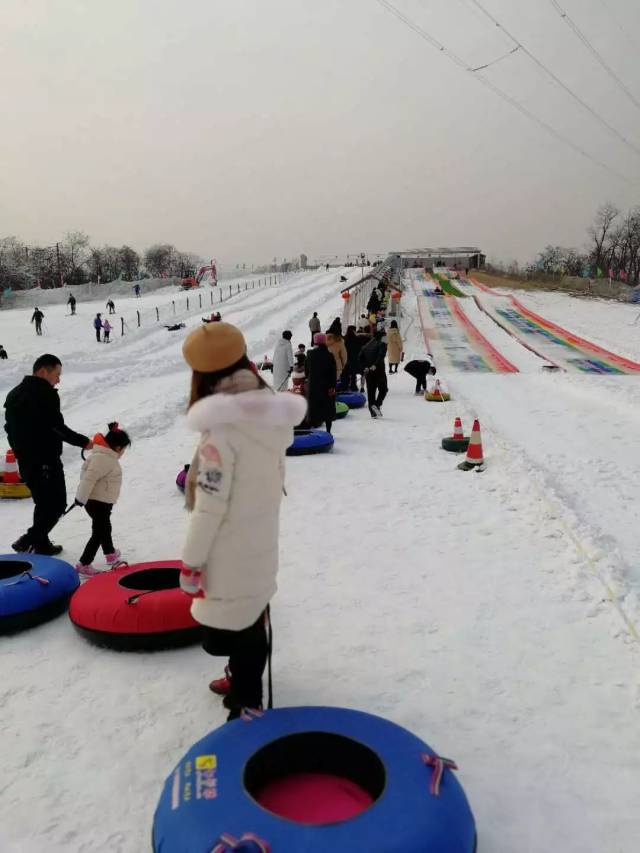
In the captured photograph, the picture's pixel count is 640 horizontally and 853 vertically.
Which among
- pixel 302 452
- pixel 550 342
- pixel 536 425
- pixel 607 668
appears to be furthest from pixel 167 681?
pixel 550 342

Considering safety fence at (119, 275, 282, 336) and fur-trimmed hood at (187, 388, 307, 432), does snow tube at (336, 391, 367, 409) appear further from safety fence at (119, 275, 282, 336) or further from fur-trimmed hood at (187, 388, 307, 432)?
safety fence at (119, 275, 282, 336)

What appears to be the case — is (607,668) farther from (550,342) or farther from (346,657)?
(550,342)

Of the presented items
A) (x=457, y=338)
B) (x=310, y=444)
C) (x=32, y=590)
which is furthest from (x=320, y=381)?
(x=457, y=338)

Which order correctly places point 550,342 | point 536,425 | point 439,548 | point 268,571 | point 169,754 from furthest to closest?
point 550,342, point 536,425, point 439,548, point 169,754, point 268,571

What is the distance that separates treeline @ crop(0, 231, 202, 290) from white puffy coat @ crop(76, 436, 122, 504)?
83.4m

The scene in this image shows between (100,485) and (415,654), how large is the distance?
282cm

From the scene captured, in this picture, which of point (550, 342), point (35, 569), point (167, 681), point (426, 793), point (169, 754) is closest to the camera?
point (426, 793)

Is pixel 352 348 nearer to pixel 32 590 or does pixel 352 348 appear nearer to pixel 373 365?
pixel 373 365

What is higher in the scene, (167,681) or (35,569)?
(35,569)

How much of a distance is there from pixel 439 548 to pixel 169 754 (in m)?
3.52

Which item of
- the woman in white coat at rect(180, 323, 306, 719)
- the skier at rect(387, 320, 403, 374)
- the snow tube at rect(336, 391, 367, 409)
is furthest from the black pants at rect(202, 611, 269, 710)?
the skier at rect(387, 320, 403, 374)

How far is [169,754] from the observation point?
3.39 metres

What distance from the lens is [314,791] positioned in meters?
2.90

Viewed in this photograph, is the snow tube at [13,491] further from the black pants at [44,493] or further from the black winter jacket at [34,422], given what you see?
the black winter jacket at [34,422]
